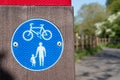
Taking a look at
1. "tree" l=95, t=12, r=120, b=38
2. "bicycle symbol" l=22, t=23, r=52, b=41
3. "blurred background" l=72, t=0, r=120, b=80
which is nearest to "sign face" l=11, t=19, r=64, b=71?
"bicycle symbol" l=22, t=23, r=52, b=41

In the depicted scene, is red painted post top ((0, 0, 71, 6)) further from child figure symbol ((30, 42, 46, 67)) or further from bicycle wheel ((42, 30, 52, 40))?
child figure symbol ((30, 42, 46, 67))

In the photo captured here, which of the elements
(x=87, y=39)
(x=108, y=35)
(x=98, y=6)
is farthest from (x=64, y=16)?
(x=98, y=6)

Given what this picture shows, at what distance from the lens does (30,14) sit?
131 inches

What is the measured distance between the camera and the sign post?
330cm

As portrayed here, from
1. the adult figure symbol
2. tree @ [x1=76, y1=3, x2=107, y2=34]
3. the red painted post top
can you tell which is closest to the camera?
the adult figure symbol

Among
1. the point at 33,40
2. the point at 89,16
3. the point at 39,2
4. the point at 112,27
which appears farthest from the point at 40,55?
the point at 89,16

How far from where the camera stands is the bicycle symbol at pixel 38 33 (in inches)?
129

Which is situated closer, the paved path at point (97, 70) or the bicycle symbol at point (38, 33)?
the bicycle symbol at point (38, 33)

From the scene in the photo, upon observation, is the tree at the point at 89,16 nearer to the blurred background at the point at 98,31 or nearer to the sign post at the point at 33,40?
the blurred background at the point at 98,31

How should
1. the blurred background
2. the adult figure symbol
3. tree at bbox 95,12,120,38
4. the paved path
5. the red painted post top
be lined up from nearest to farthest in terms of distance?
1. the adult figure symbol
2. the red painted post top
3. the paved path
4. the blurred background
5. tree at bbox 95,12,120,38

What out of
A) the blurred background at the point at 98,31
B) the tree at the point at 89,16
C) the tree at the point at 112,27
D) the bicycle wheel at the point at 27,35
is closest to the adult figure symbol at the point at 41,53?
the bicycle wheel at the point at 27,35

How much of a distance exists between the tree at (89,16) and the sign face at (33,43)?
6742cm

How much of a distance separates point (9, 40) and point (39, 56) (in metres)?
0.28

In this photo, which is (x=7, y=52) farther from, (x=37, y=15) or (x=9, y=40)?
(x=37, y=15)
